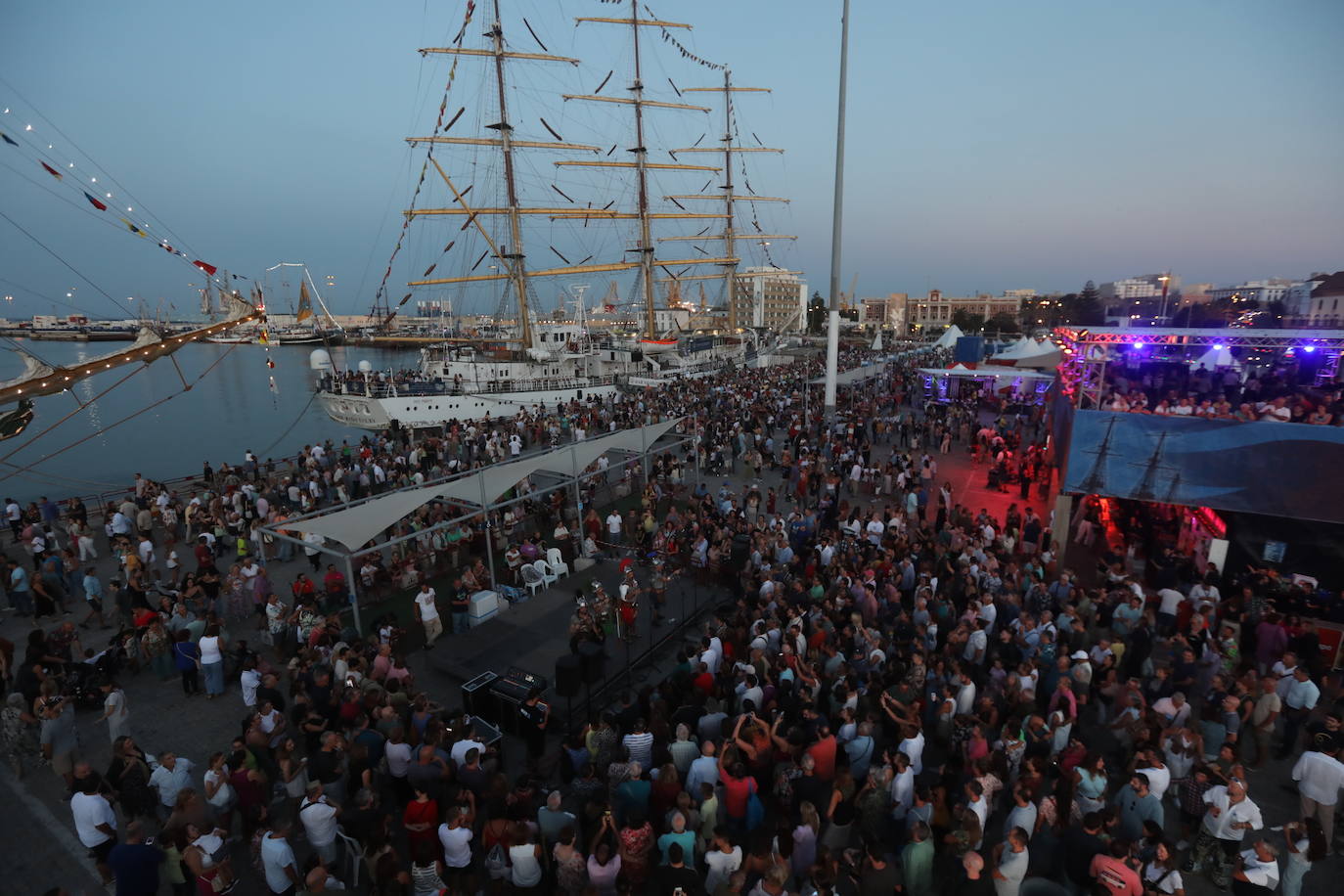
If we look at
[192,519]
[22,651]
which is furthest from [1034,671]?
[192,519]

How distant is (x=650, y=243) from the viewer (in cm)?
4962

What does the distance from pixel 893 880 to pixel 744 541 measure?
6716 millimetres

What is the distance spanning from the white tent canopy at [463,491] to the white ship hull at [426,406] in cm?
1675

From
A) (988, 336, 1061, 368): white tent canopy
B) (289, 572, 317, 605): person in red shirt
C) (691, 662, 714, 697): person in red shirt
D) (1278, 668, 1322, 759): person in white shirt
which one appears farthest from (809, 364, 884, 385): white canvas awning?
(289, 572, 317, 605): person in red shirt

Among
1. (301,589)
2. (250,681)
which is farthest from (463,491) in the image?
(250,681)

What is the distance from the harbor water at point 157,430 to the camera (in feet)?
112

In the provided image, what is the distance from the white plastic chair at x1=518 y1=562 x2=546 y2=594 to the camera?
11023 millimetres

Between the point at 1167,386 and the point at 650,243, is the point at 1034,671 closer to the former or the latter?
the point at 1167,386

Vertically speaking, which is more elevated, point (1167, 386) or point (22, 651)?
point (1167, 386)

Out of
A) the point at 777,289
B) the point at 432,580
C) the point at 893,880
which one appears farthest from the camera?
the point at 777,289

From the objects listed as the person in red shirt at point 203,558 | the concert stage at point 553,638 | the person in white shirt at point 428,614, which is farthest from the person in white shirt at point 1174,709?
the person in red shirt at point 203,558

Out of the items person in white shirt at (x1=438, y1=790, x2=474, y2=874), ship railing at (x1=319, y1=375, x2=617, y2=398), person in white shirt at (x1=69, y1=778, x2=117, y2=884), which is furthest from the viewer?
ship railing at (x1=319, y1=375, x2=617, y2=398)

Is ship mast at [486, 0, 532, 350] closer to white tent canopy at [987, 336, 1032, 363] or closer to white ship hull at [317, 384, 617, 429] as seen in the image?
white ship hull at [317, 384, 617, 429]

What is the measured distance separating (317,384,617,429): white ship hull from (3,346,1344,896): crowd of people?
19193 millimetres
